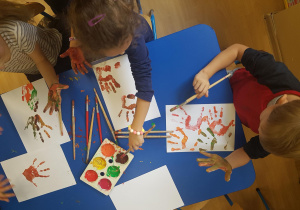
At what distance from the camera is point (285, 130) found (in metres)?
0.66

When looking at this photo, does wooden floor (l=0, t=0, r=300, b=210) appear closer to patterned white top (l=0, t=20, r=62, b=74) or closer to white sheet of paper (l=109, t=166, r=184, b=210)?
patterned white top (l=0, t=20, r=62, b=74)

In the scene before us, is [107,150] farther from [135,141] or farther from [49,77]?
[49,77]

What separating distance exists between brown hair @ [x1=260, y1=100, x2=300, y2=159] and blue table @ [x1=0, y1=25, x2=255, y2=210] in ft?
0.62

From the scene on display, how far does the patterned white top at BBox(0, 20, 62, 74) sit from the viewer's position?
78cm

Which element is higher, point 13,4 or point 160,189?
point 13,4

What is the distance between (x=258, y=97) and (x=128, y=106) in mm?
494

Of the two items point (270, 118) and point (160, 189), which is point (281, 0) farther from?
point (160, 189)

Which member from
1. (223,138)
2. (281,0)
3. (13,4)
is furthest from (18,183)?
(281,0)

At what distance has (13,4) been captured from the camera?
2.66 feet

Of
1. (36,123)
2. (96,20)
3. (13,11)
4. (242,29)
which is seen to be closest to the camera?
(96,20)

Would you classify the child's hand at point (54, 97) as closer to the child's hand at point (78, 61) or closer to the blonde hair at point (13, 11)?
the child's hand at point (78, 61)

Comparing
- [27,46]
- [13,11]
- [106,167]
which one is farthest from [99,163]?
[13,11]

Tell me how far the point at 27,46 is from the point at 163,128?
572mm

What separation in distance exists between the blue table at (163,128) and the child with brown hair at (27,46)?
0.05 m
